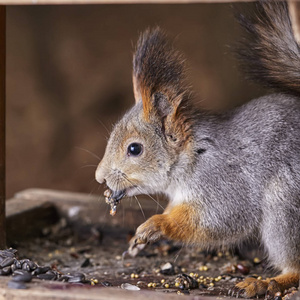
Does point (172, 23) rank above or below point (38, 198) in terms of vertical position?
above

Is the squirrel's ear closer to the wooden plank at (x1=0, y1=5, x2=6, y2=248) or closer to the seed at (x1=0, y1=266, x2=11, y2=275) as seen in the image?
the wooden plank at (x1=0, y1=5, x2=6, y2=248)

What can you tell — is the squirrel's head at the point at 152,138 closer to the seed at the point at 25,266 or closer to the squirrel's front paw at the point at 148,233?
the squirrel's front paw at the point at 148,233

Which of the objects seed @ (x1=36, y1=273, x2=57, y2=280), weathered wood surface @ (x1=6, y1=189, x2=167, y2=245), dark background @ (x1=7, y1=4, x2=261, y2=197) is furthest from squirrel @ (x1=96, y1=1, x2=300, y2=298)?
dark background @ (x1=7, y1=4, x2=261, y2=197)

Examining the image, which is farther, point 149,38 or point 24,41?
point 24,41

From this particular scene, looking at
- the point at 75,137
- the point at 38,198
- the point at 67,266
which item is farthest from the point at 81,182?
the point at 67,266

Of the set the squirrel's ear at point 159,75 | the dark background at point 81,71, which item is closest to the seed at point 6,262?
the squirrel's ear at point 159,75

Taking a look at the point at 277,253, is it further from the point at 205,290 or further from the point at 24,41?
→ the point at 24,41

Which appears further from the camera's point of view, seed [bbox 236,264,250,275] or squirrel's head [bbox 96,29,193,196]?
seed [bbox 236,264,250,275]

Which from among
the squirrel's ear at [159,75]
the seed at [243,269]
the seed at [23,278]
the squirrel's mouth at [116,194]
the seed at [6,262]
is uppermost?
the squirrel's ear at [159,75]
